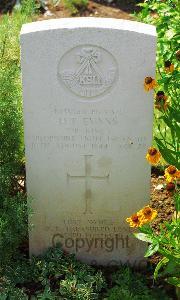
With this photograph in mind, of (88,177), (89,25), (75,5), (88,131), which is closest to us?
(89,25)

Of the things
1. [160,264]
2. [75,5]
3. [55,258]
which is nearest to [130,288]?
[160,264]

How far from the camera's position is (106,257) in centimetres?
431

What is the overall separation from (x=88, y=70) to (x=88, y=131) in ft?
1.24

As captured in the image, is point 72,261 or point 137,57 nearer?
point 137,57

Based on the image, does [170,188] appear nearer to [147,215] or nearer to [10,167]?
[147,215]

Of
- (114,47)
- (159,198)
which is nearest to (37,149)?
(114,47)

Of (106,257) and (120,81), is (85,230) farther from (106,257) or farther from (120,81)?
(120,81)

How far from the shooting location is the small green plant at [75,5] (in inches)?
313

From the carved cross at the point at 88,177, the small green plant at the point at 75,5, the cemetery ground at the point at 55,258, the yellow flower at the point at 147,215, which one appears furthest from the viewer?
the small green plant at the point at 75,5

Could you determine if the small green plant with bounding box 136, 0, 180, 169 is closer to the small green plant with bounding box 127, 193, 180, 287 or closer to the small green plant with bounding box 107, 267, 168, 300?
the small green plant with bounding box 127, 193, 180, 287

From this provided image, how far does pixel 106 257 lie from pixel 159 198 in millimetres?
686

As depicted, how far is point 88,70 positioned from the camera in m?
3.76

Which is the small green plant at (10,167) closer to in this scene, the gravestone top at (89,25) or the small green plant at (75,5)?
the gravestone top at (89,25)

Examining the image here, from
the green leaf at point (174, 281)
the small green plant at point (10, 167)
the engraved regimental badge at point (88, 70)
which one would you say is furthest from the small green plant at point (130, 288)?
the engraved regimental badge at point (88, 70)
